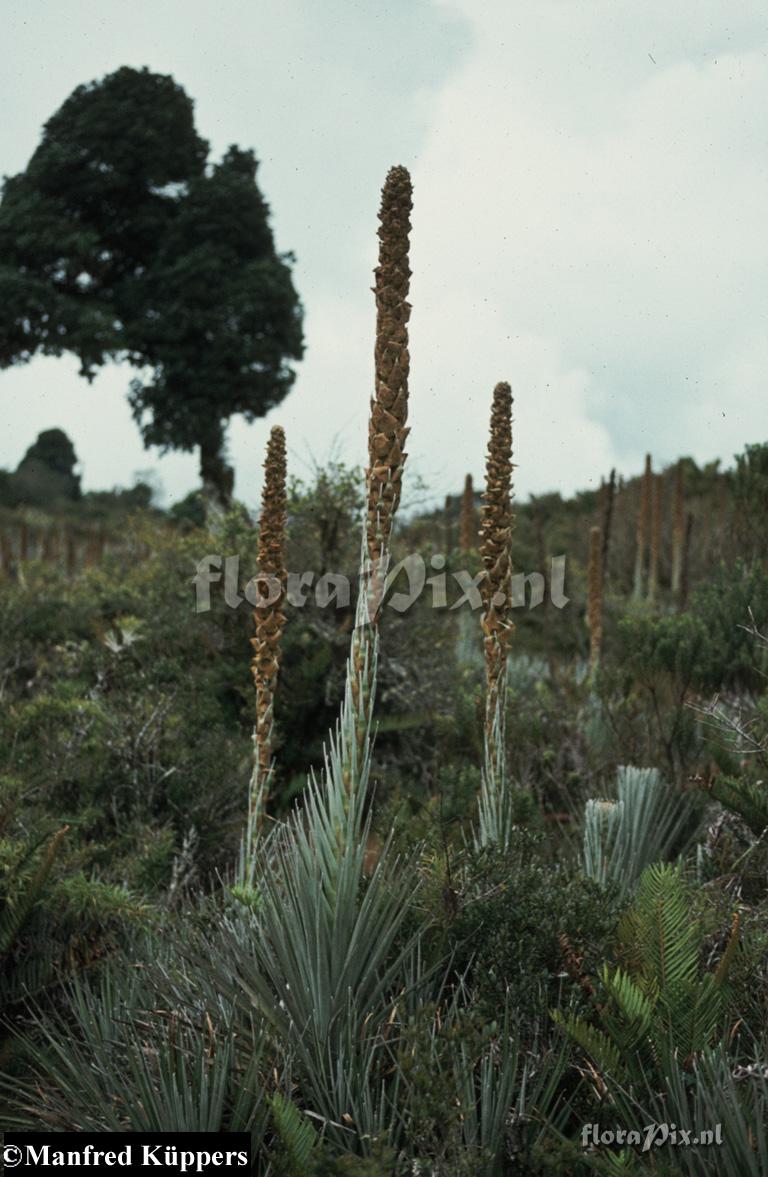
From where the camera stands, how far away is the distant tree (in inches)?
1677

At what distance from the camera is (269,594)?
155 inches

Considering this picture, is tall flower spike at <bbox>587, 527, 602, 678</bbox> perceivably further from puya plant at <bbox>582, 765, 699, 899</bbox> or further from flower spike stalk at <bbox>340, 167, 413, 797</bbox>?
flower spike stalk at <bbox>340, 167, 413, 797</bbox>

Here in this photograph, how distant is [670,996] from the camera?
9.65 ft

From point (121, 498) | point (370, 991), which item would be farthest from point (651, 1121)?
point (121, 498)

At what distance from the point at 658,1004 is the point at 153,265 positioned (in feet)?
73.6

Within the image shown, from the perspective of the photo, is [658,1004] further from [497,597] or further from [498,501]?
[498,501]

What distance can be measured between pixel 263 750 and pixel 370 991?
49.9 inches

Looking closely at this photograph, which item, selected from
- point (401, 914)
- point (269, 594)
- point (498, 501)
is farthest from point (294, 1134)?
point (498, 501)

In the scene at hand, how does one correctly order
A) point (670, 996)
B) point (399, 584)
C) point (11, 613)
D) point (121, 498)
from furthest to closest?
point (121, 498) → point (11, 613) → point (399, 584) → point (670, 996)

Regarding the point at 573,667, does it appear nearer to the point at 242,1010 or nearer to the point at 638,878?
the point at 638,878

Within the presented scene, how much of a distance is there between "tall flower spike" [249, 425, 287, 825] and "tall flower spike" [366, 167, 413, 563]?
80 cm

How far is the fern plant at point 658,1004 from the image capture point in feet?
9.11

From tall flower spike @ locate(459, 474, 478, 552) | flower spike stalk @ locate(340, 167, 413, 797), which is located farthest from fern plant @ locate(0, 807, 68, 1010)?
tall flower spike @ locate(459, 474, 478, 552)

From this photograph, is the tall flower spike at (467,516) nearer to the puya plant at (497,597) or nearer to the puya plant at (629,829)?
the puya plant at (629,829)
